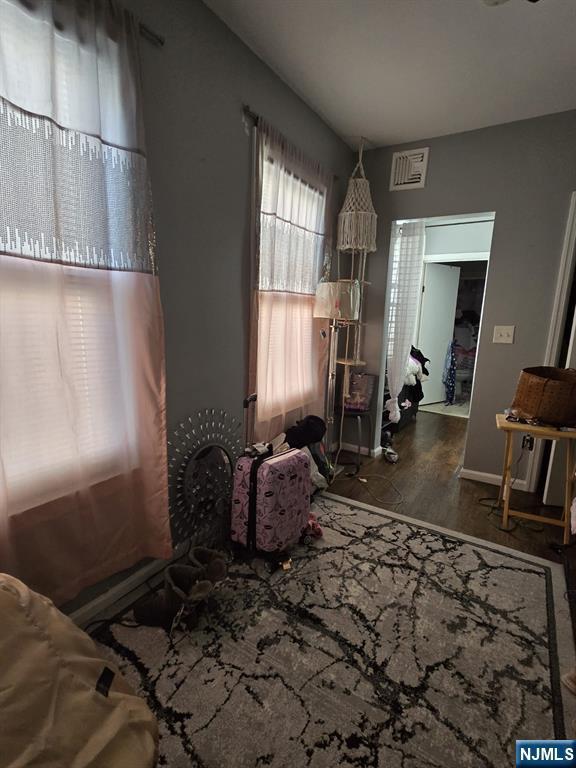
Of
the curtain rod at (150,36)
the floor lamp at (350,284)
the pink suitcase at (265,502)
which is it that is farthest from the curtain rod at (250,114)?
the pink suitcase at (265,502)

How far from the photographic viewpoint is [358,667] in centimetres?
132

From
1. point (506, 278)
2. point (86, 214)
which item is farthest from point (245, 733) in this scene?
point (506, 278)

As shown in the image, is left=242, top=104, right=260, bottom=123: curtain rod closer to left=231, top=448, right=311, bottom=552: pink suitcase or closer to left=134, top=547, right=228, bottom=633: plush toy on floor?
left=231, top=448, right=311, bottom=552: pink suitcase

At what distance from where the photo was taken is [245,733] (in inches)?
43.4

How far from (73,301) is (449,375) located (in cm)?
531

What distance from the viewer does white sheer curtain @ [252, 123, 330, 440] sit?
6.91 ft

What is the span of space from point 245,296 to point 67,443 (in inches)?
45.6

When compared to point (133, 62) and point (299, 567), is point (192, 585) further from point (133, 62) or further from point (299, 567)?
point (133, 62)

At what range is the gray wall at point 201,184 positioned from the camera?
60.1 inches

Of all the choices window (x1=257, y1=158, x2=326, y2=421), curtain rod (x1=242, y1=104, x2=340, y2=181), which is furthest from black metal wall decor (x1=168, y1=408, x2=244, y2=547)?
curtain rod (x1=242, y1=104, x2=340, y2=181)

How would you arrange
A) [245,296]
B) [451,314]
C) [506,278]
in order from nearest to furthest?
[245,296], [506,278], [451,314]

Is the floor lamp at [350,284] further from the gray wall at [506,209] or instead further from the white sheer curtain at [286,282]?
the gray wall at [506,209]

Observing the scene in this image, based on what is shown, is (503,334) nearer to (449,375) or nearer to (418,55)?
(418,55)

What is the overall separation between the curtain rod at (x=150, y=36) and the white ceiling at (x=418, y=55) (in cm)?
41
